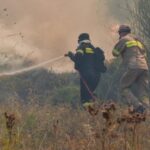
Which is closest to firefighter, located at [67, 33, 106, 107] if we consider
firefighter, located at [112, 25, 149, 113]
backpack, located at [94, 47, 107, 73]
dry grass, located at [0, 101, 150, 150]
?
backpack, located at [94, 47, 107, 73]

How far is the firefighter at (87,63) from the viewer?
9000 millimetres

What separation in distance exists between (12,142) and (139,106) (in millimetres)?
5083

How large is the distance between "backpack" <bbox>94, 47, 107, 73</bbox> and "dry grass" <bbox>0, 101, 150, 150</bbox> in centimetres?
114

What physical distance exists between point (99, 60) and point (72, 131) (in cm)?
257

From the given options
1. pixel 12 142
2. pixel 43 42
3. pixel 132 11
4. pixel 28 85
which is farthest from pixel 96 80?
pixel 43 42

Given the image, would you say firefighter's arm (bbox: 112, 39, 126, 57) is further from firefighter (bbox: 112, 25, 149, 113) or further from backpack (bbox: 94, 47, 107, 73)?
backpack (bbox: 94, 47, 107, 73)

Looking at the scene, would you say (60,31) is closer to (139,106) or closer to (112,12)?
(112,12)

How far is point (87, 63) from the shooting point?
914 centimetres

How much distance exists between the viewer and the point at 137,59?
8.22 meters

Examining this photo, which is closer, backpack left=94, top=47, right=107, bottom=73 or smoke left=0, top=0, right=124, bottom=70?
backpack left=94, top=47, right=107, bottom=73

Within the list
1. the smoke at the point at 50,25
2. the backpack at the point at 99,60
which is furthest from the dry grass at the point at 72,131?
the smoke at the point at 50,25

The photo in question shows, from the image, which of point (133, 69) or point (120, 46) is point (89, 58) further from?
point (133, 69)

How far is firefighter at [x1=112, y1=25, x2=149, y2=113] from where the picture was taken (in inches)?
320

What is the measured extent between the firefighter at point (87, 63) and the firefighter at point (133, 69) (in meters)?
0.88
